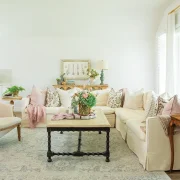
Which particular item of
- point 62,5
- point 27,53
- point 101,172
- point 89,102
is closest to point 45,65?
point 27,53

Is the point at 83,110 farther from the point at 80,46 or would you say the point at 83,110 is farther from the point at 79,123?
the point at 80,46

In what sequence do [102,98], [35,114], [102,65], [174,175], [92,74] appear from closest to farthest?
[174,175], [35,114], [102,98], [102,65], [92,74]

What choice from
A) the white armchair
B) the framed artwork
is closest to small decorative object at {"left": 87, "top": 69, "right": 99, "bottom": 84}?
the framed artwork

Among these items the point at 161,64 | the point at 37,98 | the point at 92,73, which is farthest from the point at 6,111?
the point at 161,64

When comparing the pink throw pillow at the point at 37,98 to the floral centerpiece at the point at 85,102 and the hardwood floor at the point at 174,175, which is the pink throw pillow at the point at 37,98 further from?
the hardwood floor at the point at 174,175

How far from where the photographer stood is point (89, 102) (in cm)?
383

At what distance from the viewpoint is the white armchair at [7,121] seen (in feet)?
13.0

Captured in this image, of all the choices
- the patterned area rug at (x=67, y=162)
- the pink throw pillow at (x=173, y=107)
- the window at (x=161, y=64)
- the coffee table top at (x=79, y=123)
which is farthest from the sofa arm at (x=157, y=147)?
the window at (x=161, y=64)

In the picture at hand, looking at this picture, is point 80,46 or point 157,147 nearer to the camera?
point 157,147

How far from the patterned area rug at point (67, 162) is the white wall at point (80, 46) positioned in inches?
123

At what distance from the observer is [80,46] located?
23.6 ft

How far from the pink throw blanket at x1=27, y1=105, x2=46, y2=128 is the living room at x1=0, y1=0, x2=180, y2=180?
2cm

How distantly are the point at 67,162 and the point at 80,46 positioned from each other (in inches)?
178

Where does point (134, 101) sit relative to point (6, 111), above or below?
above
